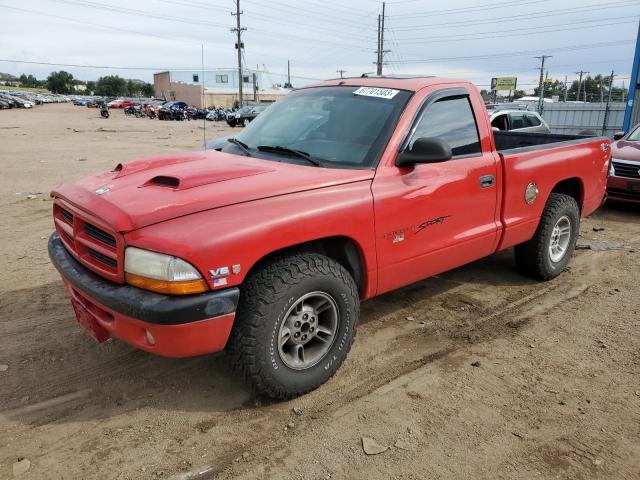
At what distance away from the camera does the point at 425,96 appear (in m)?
3.62

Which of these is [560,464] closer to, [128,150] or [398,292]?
[398,292]

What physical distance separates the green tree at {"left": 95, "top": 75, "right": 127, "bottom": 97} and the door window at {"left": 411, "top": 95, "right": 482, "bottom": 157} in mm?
139856

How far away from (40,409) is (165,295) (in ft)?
3.99

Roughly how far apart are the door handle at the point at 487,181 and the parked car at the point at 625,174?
4959 mm

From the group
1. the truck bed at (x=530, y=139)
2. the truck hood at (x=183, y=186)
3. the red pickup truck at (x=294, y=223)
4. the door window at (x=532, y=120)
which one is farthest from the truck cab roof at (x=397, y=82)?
the door window at (x=532, y=120)

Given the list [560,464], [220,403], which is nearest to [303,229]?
[220,403]

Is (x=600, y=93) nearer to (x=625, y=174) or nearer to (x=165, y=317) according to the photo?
(x=625, y=174)

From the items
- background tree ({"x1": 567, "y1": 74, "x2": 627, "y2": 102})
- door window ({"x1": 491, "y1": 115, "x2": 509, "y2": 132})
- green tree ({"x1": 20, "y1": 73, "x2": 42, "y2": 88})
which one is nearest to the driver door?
door window ({"x1": 491, "y1": 115, "x2": 509, "y2": 132})

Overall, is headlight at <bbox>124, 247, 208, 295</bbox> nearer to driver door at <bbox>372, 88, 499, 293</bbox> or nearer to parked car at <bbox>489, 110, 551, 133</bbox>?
driver door at <bbox>372, 88, 499, 293</bbox>

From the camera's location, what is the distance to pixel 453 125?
385cm

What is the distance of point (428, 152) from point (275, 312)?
1.40 meters

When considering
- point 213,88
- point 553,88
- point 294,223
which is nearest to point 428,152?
point 294,223

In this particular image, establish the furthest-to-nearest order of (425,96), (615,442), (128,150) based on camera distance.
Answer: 1. (128,150)
2. (425,96)
3. (615,442)

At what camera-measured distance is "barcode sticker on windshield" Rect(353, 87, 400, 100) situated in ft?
11.8
